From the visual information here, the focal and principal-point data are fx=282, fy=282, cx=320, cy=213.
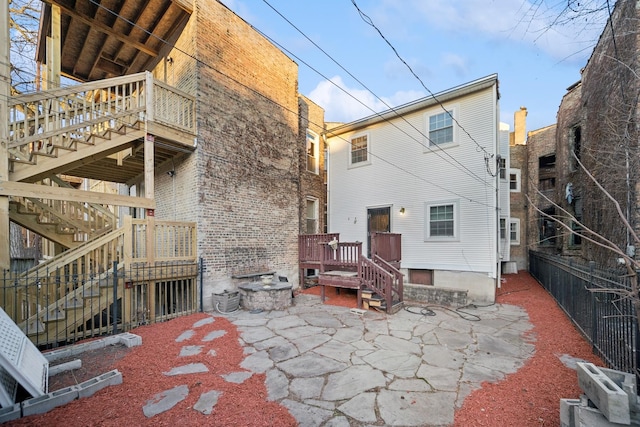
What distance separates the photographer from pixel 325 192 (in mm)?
12445

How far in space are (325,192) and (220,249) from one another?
6.01 metres

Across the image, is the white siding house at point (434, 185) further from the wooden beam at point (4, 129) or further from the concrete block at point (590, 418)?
the wooden beam at point (4, 129)

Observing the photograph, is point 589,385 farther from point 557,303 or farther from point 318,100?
point 318,100

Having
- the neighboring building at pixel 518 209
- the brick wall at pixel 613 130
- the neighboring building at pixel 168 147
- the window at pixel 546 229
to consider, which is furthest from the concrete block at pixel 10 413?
the window at pixel 546 229

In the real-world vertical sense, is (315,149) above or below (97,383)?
above

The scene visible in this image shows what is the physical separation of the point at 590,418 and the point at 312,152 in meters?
11.1

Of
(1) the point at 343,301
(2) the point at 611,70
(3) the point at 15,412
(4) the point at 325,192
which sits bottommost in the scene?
(1) the point at 343,301

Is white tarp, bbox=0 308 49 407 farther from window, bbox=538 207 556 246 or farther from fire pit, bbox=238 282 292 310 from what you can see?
window, bbox=538 207 556 246

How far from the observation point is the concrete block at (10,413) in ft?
8.44

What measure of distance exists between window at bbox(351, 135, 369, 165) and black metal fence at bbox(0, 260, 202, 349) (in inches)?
293

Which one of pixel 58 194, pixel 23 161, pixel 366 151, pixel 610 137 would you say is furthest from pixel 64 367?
pixel 610 137

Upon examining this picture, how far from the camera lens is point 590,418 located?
7.04ft

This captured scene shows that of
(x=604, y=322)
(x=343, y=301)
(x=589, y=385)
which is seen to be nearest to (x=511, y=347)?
(x=604, y=322)

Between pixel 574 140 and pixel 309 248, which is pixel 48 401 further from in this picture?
pixel 574 140
